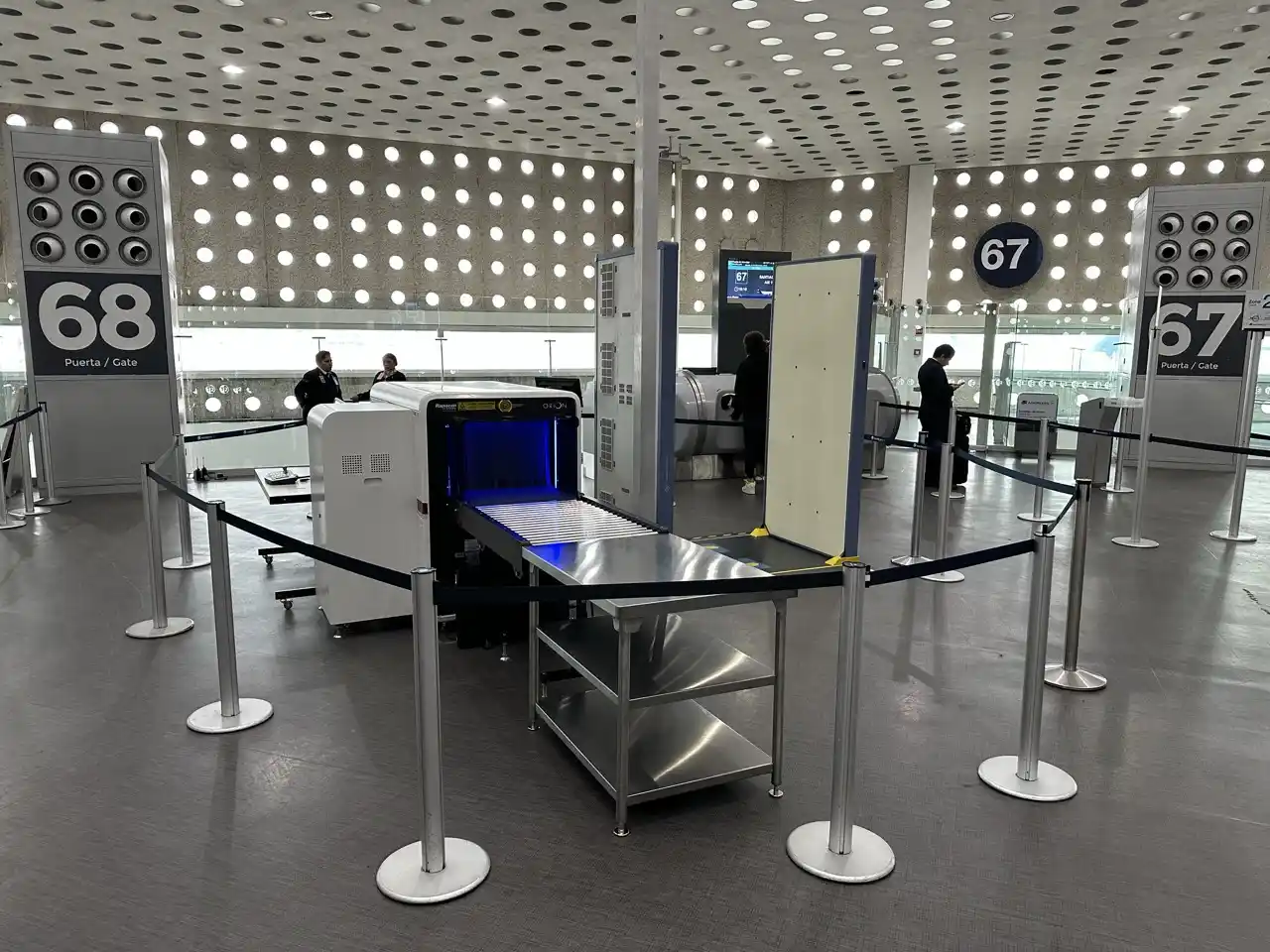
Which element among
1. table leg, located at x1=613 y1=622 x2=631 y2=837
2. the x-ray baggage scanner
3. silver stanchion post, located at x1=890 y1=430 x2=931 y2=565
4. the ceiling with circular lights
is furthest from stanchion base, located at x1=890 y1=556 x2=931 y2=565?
the ceiling with circular lights

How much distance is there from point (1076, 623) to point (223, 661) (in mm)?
3784

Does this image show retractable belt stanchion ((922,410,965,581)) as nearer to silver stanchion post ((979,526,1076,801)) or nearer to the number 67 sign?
silver stanchion post ((979,526,1076,801))

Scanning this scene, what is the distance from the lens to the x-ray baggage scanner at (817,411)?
5.35m

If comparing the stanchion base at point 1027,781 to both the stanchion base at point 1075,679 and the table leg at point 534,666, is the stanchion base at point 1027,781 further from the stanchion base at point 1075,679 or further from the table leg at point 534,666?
the table leg at point 534,666

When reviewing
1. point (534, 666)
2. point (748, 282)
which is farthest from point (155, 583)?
point (748, 282)

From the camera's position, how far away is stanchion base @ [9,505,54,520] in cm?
769

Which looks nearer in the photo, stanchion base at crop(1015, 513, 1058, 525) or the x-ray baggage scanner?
the x-ray baggage scanner

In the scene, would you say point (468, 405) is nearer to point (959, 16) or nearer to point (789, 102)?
point (959, 16)

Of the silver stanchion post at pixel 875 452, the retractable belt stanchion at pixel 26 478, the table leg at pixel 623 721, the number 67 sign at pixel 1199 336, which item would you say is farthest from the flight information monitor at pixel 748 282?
the table leg at pixel 623 721

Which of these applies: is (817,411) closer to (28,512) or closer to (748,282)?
(28,512)

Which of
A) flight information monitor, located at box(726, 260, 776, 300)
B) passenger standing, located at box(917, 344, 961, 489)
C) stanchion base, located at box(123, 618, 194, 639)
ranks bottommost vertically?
stanchion base, located at box(123, 618, 194, 639)

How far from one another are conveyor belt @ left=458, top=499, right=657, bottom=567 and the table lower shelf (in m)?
0.67

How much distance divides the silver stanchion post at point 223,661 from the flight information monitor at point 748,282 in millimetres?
9632

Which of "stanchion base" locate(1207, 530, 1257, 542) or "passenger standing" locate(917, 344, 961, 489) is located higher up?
"passenger standing" locate(917, 344, 961, 489)
